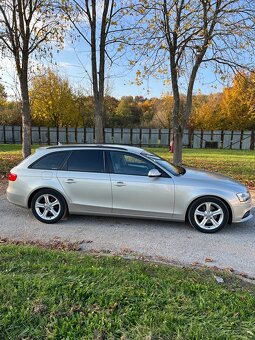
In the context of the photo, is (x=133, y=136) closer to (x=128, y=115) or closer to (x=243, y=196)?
(x=128, y=115)

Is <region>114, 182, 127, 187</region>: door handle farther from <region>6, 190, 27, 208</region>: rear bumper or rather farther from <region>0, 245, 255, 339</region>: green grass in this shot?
<region>6, 190, 27, 208</region>: rear bumper

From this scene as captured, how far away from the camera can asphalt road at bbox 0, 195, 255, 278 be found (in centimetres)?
406

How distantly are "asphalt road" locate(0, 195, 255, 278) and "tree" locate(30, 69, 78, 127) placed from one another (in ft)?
88.7

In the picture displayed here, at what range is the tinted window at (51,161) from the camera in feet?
18.0

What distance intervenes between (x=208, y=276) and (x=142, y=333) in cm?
139

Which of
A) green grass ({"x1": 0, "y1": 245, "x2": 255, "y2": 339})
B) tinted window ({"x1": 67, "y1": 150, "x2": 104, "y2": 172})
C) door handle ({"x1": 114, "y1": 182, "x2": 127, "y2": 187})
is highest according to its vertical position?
tinted window ({"x1": 67, "y1": 150, "x2": 104, "y2": 172})

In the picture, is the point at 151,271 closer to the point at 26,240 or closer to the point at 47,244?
the point at 47,244

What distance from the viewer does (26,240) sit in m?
4.53

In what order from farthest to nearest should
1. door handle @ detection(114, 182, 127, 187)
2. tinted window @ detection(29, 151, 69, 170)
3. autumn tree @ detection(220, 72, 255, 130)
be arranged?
autumn tree @ detection(220, 72, 255, 130), tinted window @ detection(29, 151, 69, 170), door handle @ detection(114, 182, 127, 187)

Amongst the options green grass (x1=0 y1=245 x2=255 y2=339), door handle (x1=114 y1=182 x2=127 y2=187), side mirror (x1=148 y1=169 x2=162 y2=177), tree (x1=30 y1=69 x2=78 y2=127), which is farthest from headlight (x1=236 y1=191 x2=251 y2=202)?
tree (x1=30 y1=69 x2=78 y2=127)

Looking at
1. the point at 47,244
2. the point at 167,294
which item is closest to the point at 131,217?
the point at 47,244

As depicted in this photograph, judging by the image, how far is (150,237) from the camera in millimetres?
4742

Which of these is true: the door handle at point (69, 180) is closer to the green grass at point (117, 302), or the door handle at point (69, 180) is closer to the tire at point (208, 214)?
the green grass at point (117, 302)

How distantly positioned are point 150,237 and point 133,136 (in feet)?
91.1
